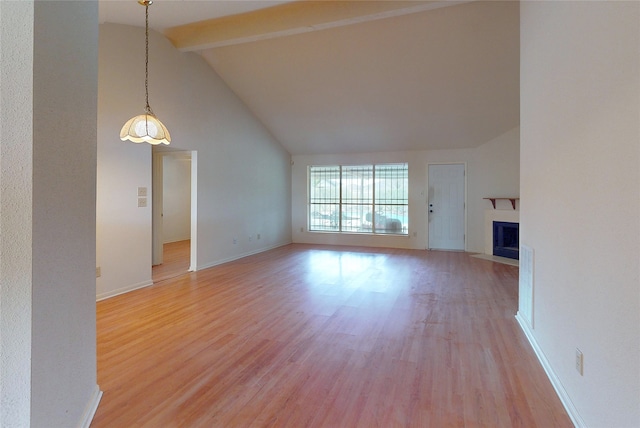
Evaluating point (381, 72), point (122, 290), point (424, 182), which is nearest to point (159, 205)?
point (122, 290)

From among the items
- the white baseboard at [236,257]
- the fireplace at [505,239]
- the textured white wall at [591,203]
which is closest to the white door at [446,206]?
the fireplace at [505,239]

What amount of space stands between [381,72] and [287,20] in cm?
176

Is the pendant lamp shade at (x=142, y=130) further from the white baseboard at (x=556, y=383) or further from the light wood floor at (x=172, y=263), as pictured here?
the white baseboard at (x=556, y=383)

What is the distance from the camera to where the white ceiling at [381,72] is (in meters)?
4.12

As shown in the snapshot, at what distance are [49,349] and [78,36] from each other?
57.8 inches

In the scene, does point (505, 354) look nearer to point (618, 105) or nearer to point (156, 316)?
point (618, 105)

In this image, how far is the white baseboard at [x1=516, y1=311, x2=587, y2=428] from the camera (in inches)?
65.4

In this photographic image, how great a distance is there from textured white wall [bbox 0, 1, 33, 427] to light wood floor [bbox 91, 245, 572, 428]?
2.12 ft

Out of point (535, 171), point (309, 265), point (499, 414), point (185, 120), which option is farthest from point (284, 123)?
point (499, 414)

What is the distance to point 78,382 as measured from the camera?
1612mm

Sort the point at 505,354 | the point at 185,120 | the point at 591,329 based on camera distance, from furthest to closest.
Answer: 1. the point at 185,120
2. the point at 505,354
3. the point at 591,329

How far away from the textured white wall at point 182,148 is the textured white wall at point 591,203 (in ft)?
14.4

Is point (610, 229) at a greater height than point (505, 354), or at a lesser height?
greater

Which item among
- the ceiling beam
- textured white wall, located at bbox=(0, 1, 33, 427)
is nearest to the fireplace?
the ceiling beam
